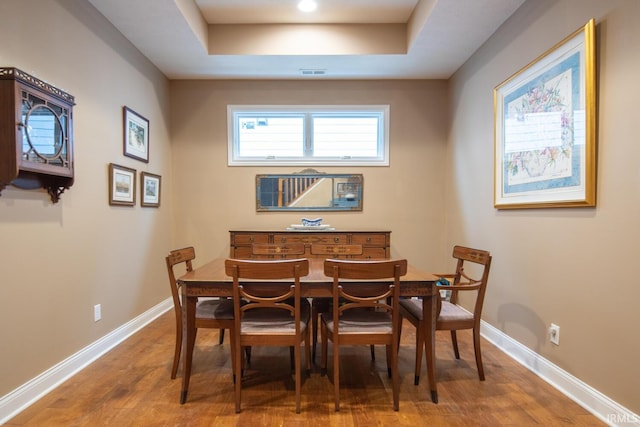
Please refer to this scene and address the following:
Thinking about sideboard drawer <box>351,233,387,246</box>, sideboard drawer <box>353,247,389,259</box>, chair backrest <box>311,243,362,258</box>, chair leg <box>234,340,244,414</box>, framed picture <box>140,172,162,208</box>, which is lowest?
chair leg <box>234,340,244,414</box>

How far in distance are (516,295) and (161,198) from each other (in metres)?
3.73

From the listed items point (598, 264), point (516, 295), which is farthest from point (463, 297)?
point (598, 264)

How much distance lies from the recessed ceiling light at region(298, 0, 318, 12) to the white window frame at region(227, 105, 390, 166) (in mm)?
1120

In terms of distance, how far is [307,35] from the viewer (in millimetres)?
3162

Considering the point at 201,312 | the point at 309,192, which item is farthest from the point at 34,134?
the point at 309,192

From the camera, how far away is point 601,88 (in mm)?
1776

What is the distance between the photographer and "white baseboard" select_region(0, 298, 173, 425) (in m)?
1.77

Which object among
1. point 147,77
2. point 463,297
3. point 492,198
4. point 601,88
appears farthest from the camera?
point 463,297

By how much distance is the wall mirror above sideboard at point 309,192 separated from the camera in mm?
3893

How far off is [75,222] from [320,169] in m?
2.52

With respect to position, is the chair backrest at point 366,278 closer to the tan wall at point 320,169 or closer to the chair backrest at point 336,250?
the chair backrest at point 336,250

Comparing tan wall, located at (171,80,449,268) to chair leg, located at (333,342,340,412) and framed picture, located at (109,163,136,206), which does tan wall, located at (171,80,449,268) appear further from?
chair leg, located at (333,342,340,412)

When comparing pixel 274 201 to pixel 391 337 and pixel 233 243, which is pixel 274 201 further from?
pixel 391 337

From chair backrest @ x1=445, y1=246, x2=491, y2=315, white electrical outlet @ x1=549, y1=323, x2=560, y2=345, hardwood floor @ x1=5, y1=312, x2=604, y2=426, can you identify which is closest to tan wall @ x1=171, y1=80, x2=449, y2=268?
chair backrest @ x1=445, y1=246, x2=491, y2=315
